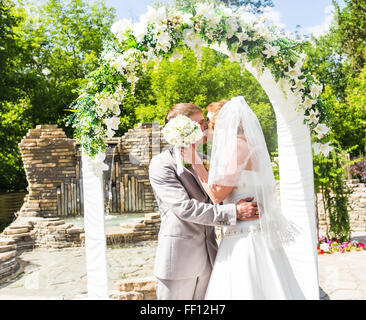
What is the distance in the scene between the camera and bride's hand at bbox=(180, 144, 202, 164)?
8.33 feet

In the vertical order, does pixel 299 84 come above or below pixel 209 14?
below

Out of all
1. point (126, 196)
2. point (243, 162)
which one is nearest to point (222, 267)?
point (243, 162)

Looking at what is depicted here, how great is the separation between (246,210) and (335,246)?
5.08 metres

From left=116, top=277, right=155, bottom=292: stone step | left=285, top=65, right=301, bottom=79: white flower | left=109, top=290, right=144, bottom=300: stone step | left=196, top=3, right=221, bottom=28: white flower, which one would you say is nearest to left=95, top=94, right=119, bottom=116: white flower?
left=196, top=3, right=221, bottom=28: white flower

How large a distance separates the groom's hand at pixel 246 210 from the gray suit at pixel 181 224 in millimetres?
43

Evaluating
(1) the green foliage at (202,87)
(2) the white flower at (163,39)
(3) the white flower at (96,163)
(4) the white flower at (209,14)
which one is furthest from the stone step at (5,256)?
(1) the green foliage at (202,87)

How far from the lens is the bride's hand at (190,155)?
100.0 inches

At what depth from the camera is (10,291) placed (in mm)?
5562

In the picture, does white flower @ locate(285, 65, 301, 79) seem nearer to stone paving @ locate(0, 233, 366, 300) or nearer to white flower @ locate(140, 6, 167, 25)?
white flower @ locate(140, 6, 167, 25)

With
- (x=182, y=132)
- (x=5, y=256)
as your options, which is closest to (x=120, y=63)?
(x=182, y=132)

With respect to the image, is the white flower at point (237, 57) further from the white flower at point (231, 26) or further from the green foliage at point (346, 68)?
the green foliage at point (346, 68)

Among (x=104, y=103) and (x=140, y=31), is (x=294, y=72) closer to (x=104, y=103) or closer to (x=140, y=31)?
(x=140, y=31)

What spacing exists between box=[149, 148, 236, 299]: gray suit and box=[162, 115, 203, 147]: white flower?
0.48 ft

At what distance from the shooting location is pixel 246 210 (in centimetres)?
241
